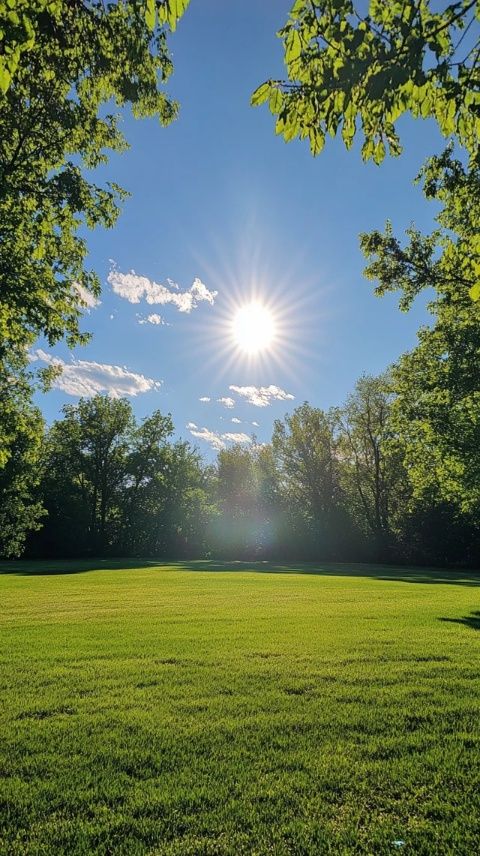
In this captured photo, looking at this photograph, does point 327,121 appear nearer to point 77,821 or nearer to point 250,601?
point 77,821

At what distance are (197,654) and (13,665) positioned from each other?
2.96 meters

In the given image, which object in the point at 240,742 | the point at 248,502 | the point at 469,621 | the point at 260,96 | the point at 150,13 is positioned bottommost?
the point at 240,742

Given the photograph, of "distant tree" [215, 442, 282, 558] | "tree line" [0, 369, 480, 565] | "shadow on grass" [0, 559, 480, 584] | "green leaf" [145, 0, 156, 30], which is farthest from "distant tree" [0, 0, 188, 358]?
"distant tree" [215, 442, 282, 558]

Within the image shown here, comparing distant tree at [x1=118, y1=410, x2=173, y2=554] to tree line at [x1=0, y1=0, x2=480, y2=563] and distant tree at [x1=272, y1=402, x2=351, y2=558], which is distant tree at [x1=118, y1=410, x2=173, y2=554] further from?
distant tree at [x1=272, y1=402, x2=351, y2=558]

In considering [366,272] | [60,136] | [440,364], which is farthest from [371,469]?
[60,136]

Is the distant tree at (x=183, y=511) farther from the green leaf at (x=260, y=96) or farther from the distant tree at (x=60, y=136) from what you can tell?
the green leaf at (x=260, y=96)

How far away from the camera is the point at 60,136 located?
12930 millimetres

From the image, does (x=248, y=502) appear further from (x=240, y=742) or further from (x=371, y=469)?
(x=240, y=742)

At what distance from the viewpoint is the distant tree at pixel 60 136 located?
1090 cm

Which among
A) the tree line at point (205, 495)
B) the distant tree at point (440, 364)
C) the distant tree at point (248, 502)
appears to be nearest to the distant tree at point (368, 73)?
the distant tree at point (440, 364)

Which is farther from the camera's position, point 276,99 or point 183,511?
point 183,511

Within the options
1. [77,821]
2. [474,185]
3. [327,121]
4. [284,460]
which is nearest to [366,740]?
[77,821]

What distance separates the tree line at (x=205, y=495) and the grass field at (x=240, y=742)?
5129cm

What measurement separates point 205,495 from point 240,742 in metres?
69.6
